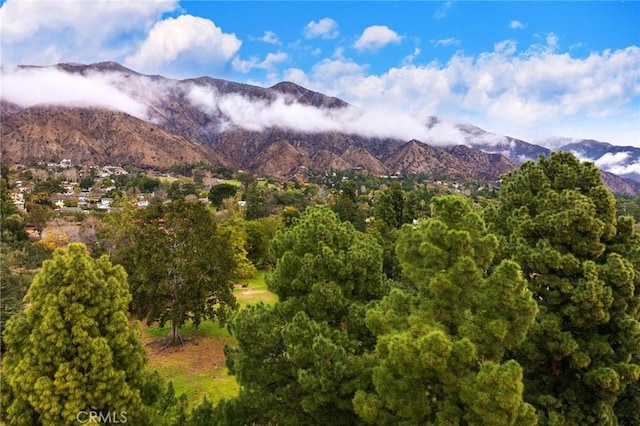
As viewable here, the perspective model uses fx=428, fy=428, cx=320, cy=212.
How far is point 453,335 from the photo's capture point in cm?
791

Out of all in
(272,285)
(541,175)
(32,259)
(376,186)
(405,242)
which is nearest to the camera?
(405,242)

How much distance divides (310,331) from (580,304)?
6026 mm

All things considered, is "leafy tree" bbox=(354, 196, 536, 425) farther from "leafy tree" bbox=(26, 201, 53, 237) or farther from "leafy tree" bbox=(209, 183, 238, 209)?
"leafy tree" bbox=(209, 183, 238, 209)

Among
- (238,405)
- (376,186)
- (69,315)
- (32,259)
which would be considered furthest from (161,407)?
(376,186)

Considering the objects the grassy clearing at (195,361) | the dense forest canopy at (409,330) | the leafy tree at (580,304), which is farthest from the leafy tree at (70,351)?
the leafy tree at (580,304)

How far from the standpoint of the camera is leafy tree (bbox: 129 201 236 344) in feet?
65.0

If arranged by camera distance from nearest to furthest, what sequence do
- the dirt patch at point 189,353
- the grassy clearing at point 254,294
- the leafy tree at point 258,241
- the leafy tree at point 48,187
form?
1. the dirt patch at point 189,353
2. the grassy clearing at point 254,294
3. the leafy tree at point 258,241
4. the leafy tree at point 48,187

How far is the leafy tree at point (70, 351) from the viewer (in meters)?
7.97

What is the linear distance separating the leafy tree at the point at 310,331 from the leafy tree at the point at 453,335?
1.16m

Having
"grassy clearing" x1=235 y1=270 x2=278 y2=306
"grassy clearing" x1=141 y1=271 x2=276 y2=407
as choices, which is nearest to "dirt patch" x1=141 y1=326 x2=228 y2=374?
"grassy clearing" x1=141 y1=271 x2=276 y2=407

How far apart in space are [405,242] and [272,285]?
3846mm

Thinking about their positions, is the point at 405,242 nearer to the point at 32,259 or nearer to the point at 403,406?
the point at 403,406

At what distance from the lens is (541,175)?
12.1 meters

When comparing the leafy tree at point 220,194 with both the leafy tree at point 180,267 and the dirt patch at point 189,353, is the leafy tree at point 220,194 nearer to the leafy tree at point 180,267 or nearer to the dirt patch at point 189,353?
the dirt patch at point 189,353
